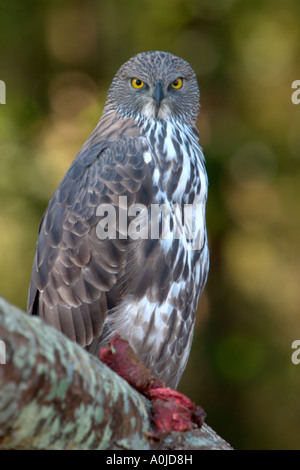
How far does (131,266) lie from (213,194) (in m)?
3.99

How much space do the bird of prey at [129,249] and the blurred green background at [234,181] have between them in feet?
11.1

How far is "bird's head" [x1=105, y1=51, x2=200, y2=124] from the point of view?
412 cm

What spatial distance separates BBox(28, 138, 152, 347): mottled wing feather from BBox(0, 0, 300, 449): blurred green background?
3440 mm

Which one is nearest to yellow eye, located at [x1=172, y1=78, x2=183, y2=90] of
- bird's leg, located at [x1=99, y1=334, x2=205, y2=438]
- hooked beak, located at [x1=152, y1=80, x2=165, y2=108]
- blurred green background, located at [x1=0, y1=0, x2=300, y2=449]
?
hooked beak, located at [x1=152, y1=80, x2=165, y2=108]

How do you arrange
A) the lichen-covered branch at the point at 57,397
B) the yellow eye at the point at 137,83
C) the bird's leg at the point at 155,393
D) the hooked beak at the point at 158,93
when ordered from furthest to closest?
the yellow eye at the point at 137,83 → the hooked beak at the point at 158,93 → the bird's leg at the point at 155,393 → the lichen-covered branch at the point at 57,397

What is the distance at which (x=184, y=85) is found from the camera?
4.37m

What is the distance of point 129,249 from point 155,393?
4.62ft

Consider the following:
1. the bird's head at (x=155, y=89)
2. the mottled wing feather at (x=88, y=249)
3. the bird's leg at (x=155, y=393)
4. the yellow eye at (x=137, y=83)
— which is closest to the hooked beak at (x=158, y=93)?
the bird's head at (x=155, y=89)

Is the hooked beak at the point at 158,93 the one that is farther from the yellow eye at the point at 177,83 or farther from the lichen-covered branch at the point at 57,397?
the lichen-covered branch at the point at 57,397

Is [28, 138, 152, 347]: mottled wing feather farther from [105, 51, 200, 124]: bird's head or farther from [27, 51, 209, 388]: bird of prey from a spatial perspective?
[105, 51, 200, 124]: bird's head

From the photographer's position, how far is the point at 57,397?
1780 mm

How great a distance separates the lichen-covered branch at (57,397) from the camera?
166cm

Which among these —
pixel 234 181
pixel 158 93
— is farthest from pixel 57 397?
pixel 234 181

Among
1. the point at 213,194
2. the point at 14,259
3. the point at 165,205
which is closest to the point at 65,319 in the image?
the point at 165,205
